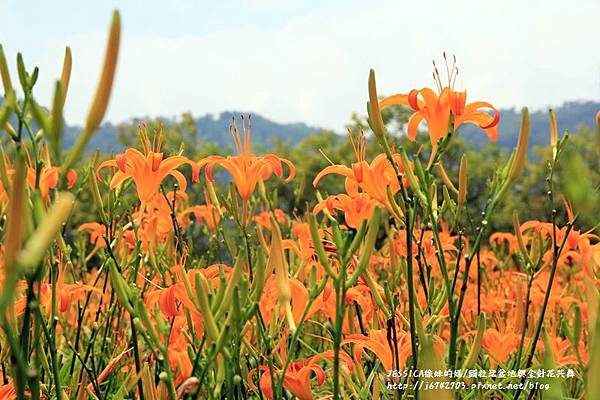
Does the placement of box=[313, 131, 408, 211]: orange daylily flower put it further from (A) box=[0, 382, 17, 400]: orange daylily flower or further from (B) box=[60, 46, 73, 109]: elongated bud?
(A) box=[0, 382, 17, 400]: orange daylily flower

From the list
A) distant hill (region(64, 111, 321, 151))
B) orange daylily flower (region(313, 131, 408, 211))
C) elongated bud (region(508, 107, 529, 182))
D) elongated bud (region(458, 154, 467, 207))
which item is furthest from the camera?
distant hill (region(64, 111, 321, 151))

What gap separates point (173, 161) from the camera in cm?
160

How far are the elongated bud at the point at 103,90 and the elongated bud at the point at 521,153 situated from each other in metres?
0.66

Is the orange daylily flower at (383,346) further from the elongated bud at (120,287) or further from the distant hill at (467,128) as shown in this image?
the distant hill at (467,128)

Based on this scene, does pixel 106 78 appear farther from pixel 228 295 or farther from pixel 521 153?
pixel 521 153

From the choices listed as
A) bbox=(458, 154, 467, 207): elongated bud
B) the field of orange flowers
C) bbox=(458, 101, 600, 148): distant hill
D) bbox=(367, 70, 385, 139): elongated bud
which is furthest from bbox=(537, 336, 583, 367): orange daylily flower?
bbox=(458, 101, 600, 148): distant hill

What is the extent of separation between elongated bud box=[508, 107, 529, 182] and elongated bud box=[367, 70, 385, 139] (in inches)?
9.6

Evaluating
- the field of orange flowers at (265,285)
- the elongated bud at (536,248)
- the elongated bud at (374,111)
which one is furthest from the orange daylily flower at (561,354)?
the elongated bud at (374,111)

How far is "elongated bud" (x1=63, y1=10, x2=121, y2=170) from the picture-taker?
68cm

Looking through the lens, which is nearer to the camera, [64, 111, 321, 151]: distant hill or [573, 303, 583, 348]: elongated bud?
[573, 303, 583, 348]: elongated bud

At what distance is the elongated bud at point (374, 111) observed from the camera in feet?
3.79

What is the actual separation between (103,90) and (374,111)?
24.3 inches

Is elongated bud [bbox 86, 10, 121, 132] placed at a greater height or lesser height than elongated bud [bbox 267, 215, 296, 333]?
greater

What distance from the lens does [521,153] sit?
1.11 metres
